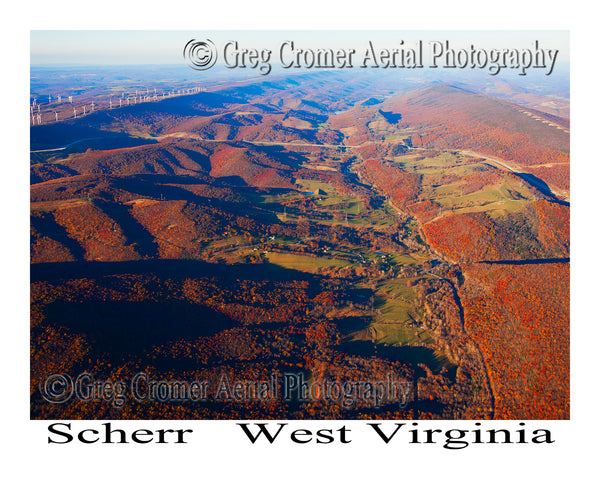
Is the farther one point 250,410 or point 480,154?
point 480,154

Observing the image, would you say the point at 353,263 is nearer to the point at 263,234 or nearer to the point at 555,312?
the point at 263,234

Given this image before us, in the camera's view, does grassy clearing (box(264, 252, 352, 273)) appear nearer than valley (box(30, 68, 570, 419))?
No

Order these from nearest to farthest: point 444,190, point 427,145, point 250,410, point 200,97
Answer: point 250,410 → point 444,190 → point 427,145 → point 200,97

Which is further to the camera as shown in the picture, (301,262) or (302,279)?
(301,262)

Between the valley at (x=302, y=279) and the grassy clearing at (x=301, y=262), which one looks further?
the grassy clearing at (x=301, y=262)

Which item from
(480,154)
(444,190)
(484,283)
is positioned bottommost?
(484,283)

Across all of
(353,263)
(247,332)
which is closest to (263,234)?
(353,263)

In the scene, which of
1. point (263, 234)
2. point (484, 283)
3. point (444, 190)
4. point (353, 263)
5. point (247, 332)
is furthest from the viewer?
point (444, 190)

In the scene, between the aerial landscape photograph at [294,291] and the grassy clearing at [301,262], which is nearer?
the aerial landscape photograph at [294,291]

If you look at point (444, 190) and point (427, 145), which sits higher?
point (427, 145)

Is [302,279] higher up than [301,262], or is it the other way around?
[301,262]
